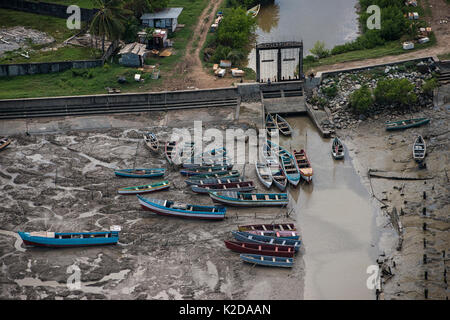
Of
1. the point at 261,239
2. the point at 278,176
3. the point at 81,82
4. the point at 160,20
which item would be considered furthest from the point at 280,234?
the point at 160,20

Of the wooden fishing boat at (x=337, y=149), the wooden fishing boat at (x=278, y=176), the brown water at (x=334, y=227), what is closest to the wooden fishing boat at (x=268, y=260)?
the brown water at (x=334, y=227)

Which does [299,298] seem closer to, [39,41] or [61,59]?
[61,59]

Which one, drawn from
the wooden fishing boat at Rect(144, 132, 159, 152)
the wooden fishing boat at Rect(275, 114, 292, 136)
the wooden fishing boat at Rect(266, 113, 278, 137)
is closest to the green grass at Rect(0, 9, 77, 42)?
the wooden fishing boat at Rect(144, 132, 159, 152)

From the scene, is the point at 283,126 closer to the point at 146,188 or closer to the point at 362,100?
the point at 362,100

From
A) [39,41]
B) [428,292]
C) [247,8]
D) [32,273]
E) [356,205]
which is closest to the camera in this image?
[428,292]

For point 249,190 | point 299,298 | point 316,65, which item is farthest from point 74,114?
point 299,298

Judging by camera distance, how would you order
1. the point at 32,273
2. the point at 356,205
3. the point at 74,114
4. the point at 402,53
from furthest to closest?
the point at 402,53, the point at 74,114, the point at 356,205, the point at 32,273

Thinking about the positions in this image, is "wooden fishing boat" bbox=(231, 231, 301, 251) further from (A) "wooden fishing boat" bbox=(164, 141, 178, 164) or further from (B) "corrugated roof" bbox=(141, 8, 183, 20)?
(B) "corrugated roof" bbox=(141, 8, 183, 20)
